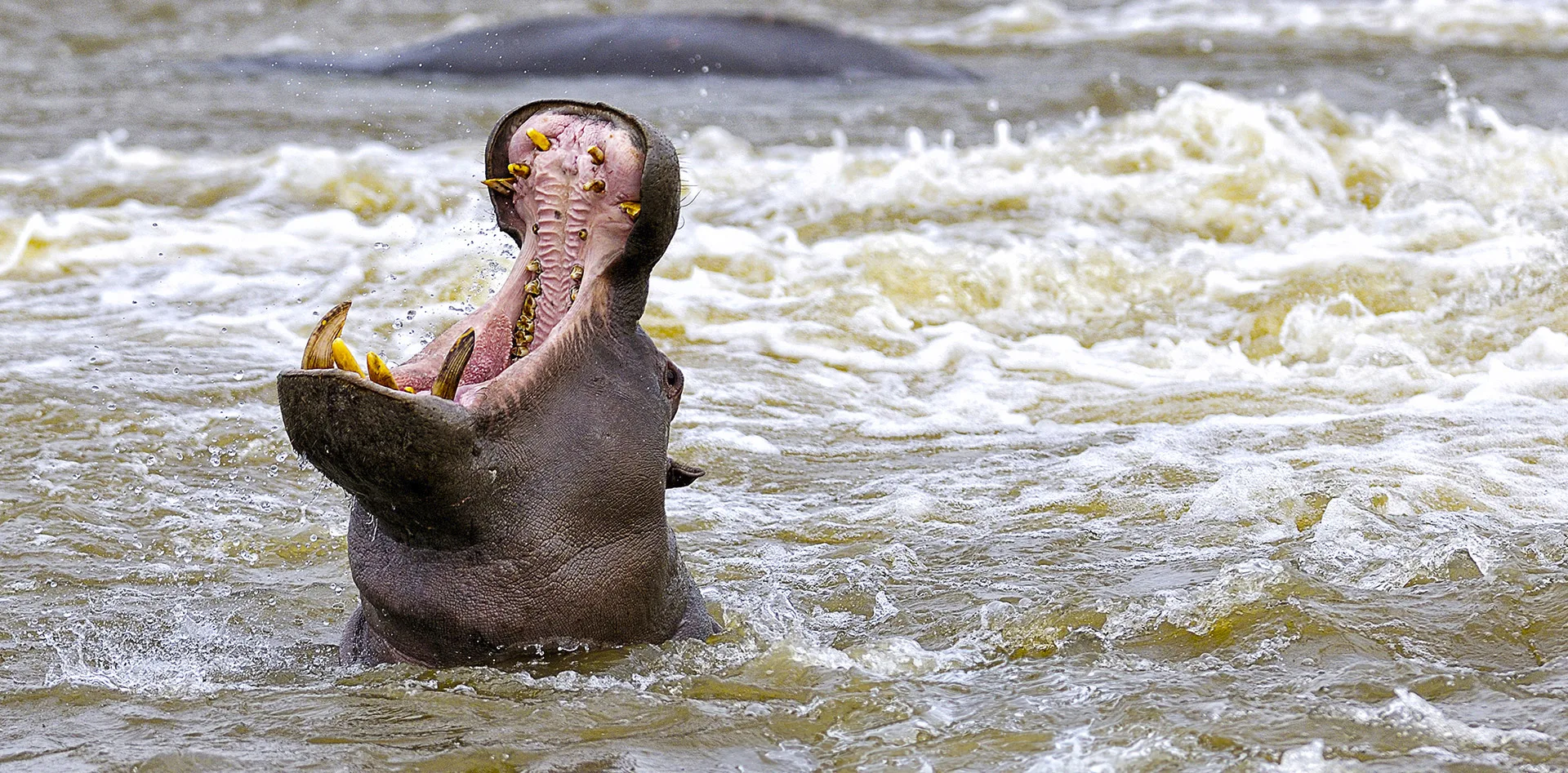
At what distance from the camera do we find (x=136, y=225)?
8.76 meters

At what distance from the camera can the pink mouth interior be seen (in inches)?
140

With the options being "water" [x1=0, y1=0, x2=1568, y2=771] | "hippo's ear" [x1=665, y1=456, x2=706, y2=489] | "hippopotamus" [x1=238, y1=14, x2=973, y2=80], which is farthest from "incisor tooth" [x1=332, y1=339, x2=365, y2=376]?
"hippopotamus" [x1=238, y1=14, x2=973, y2=80]

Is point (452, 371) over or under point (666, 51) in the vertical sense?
over

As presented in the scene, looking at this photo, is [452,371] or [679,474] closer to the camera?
[452,371]

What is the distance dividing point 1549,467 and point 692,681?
2.68 meters

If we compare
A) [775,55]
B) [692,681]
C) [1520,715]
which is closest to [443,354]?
[692,681]

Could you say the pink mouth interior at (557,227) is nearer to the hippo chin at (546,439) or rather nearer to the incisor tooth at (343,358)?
the hippo chin at (546,439)

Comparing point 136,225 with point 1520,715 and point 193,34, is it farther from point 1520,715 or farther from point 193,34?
point 193,34

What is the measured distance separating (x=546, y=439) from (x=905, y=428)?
2719mm

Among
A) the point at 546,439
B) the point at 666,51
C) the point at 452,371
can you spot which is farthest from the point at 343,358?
the point at 666,51

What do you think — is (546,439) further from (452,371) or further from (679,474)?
(679,474)

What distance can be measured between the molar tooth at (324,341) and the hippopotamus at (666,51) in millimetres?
10390

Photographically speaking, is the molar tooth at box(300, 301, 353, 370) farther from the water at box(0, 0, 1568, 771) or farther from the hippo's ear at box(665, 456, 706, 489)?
the hippo's ear at box(665, 456, 706, 489)

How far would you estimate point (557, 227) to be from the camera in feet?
12.0
